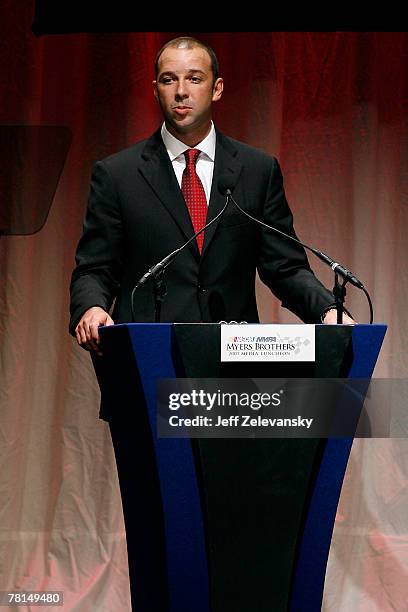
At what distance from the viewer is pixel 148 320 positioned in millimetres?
2109

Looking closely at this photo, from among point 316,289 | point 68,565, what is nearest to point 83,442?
point 68,565

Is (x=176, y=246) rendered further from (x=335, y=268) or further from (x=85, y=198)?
(x=85, y=198)

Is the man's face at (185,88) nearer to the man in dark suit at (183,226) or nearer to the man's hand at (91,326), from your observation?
the man in dark suit at (183,226)

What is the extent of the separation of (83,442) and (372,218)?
4.16 feet

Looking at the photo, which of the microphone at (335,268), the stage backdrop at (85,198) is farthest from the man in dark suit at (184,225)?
the stage backdrop at (85,198)

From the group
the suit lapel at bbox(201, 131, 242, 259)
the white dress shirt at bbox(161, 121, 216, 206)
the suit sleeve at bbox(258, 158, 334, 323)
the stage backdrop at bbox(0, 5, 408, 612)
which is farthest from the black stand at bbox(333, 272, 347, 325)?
the stage backdrop at bbox(0, 5, 408, 612)

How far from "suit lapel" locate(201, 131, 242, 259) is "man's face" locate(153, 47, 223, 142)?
0.07m

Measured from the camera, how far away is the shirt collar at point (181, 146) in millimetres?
2191

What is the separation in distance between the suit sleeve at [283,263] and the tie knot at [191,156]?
181mm

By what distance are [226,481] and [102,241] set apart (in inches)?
27.0

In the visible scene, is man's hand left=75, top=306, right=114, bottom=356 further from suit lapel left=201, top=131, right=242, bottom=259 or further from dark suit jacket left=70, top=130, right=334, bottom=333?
suit lapel left=201, top=131, right=242, bottom=259

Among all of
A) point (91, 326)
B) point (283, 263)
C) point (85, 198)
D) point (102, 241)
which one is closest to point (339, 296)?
point (283, 263)

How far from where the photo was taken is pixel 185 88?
7.02 feet

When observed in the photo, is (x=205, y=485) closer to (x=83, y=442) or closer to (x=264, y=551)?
(x=264, y=551)
